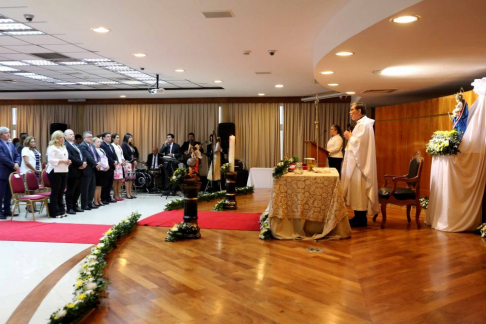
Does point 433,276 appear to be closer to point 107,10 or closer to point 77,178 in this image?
point 107,10

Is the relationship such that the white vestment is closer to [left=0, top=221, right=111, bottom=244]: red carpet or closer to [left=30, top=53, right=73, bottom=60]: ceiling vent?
[left=0, top=221, right=111, bottom=244]: red carpet

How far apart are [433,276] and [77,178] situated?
6.90m

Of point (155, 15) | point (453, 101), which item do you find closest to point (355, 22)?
point (155, 15)

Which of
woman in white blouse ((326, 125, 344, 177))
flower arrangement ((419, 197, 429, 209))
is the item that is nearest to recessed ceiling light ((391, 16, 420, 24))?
woman in white blouse ((326, 125, 344, 177))

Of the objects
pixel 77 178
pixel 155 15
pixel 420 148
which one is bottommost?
pixel 77 178

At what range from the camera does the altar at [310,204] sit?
5.82 metres

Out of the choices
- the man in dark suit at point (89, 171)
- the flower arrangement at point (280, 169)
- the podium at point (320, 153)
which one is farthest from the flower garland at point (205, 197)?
the flower arrangement at point (280, 169)

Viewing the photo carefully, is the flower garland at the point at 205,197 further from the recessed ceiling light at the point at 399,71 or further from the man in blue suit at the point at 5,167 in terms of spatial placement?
the recessed ceiling light at the point at 399,71

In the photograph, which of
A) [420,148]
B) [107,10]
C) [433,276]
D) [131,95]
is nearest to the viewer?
[433,276]

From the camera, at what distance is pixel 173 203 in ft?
29.1

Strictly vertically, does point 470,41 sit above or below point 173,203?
above

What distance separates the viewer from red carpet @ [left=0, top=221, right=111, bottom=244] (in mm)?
6422

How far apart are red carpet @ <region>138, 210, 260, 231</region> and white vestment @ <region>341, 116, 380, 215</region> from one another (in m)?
1.49

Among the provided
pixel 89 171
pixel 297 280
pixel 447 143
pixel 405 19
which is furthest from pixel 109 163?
pixel 405 19
